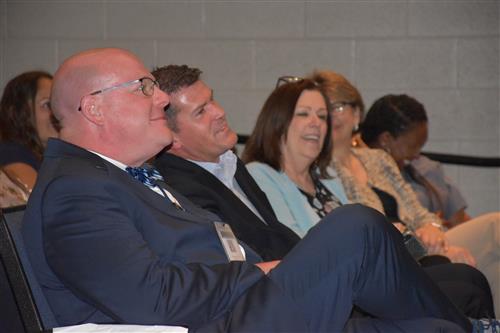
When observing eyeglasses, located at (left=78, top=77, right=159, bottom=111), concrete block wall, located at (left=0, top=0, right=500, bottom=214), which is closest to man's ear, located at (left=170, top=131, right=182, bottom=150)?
eyeglasses, located at (left=78, top=77, right=159, bottom=111)

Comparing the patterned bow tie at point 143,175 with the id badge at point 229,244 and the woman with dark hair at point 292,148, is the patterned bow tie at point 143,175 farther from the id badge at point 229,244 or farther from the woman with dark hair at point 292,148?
the woman with dark hair at point 292,148

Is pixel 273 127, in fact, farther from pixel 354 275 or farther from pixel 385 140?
pixel 354 275

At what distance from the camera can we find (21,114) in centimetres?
340

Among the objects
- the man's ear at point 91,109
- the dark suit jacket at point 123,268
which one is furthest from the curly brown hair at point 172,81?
the dark suit jacket at point 123,268

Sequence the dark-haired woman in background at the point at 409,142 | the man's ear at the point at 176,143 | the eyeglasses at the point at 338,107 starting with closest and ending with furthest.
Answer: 1. the man's ear at the point at 176,143
2. the eyeglasses at the point at 338,107
3. the dark-haired woman in background at the point at 409,142

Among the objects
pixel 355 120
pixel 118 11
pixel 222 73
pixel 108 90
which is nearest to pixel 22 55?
pixel 118 11

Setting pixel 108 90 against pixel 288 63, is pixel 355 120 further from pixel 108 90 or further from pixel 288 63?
pixel 108 90

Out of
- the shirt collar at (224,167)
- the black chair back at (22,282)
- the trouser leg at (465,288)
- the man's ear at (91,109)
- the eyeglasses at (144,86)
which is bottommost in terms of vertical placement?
the trouser leg at (465,288)

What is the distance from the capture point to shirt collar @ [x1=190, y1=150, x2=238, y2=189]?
8.69 feet

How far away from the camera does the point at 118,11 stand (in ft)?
14.9

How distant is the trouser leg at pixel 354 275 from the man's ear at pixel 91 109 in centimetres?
59

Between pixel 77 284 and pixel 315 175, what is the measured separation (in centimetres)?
165

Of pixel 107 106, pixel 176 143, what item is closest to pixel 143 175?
pixel 107 106

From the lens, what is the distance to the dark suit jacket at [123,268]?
1699 millimetres
